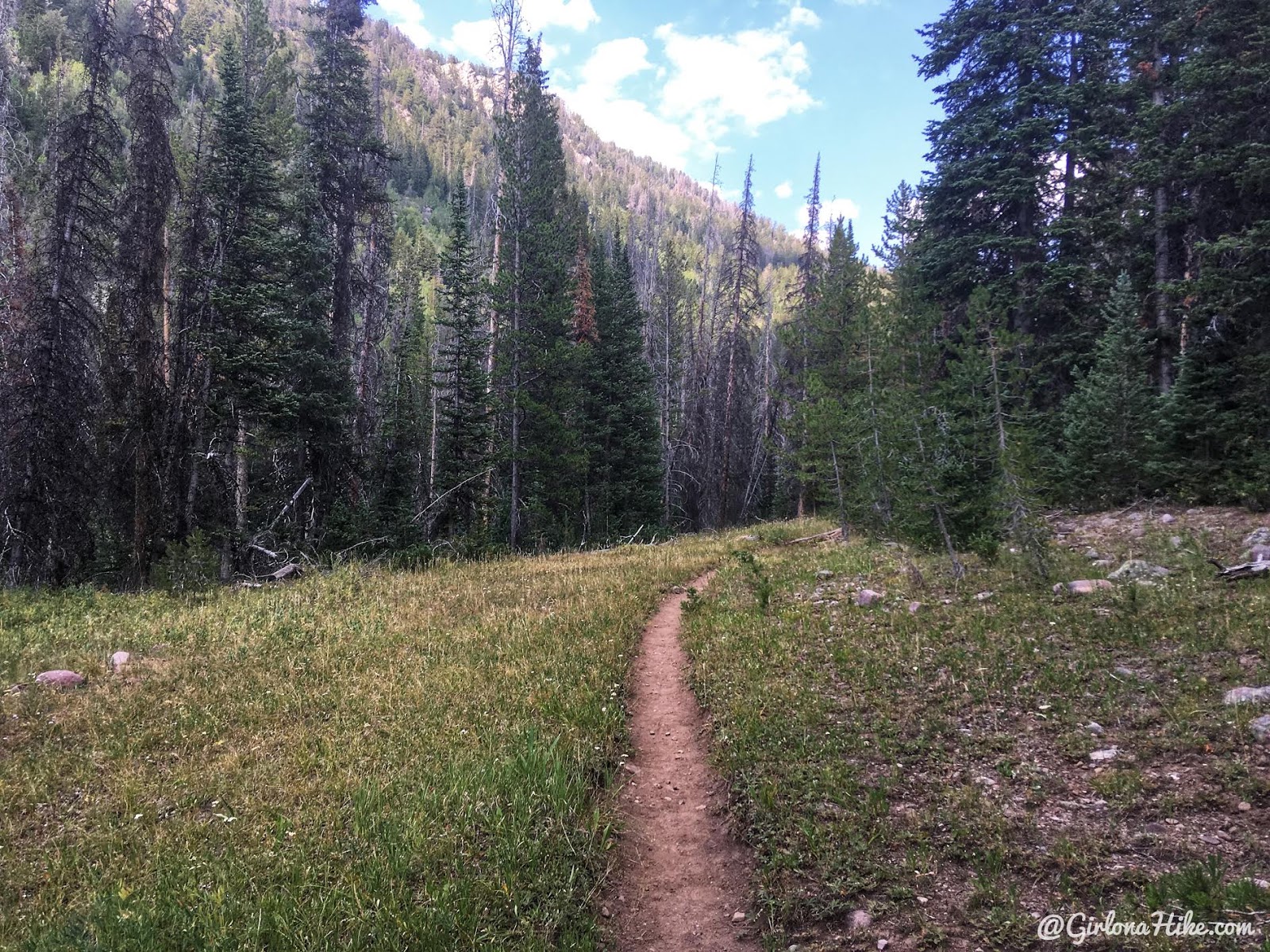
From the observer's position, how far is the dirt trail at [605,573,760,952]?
4.06m

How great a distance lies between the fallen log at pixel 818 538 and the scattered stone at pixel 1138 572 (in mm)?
10922

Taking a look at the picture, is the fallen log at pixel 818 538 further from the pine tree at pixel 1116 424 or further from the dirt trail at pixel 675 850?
the dirt trail at pixel 675 850

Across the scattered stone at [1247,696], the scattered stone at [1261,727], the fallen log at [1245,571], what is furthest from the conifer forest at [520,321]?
the scattered stone at [1261,727]

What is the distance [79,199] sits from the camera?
43.1 ft

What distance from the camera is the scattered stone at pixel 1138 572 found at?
8734 millimetres

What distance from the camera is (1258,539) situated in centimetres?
955

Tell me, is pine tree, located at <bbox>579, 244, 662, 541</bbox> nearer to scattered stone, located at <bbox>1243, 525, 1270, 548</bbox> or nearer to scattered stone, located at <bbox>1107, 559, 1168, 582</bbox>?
scattered stone, located at <bbox>1107, 559, 1168, 582</bbox>

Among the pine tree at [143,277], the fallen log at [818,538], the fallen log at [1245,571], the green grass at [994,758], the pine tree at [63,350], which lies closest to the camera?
the green grass at [994,758]

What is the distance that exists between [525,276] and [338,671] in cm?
1556

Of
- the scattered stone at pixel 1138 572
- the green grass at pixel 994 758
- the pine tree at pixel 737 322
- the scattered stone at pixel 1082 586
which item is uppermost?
the pine tree at pixel 737 322

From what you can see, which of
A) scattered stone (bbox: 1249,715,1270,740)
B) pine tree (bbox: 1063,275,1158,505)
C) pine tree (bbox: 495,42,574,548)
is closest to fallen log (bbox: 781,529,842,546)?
pine tree (bbox: 1063,275,1158,505)

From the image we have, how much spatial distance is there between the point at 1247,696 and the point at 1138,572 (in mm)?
4576

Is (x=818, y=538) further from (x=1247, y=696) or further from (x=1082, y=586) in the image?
(x=1247, y=696)

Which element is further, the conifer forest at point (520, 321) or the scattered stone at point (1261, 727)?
the conifer forest at point (520, 321)
